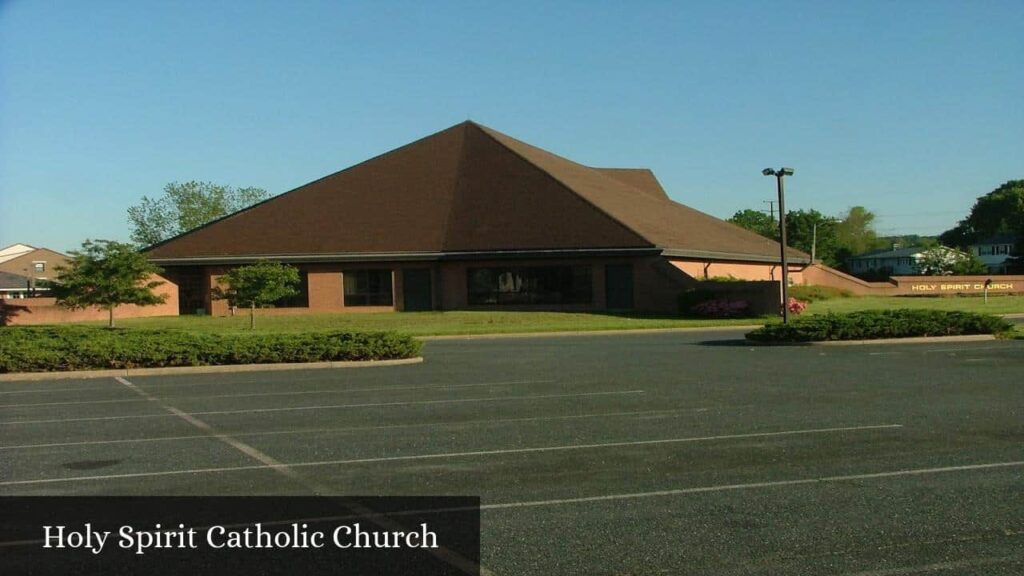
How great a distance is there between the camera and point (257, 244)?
157 feet

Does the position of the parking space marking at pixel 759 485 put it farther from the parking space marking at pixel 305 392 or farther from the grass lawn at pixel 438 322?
the grass lawn at pixel 438 322

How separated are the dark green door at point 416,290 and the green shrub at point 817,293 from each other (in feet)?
69.0

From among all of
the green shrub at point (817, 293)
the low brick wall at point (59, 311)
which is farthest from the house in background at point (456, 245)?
the green shrub at point (817, 293)

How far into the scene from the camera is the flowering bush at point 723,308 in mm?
40750

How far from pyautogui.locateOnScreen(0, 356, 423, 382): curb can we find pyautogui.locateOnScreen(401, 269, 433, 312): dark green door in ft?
80.9

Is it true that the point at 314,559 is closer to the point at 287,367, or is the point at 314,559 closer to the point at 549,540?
the point at 549,540

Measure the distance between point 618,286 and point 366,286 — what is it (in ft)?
40.1

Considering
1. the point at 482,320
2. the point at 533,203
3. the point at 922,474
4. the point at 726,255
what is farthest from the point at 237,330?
the point at 922,474

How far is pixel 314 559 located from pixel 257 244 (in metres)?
43.0

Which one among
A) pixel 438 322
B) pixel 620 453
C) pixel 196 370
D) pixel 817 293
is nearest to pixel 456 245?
pixel 438 322

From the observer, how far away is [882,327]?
2606 centimetres

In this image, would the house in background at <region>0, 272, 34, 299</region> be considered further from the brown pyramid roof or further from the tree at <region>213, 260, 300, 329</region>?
the tree at <region>213, 260, 300, 329</region>

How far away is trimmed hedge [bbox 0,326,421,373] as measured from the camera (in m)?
20.5

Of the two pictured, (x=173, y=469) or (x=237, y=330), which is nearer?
(x=173, y=469)
